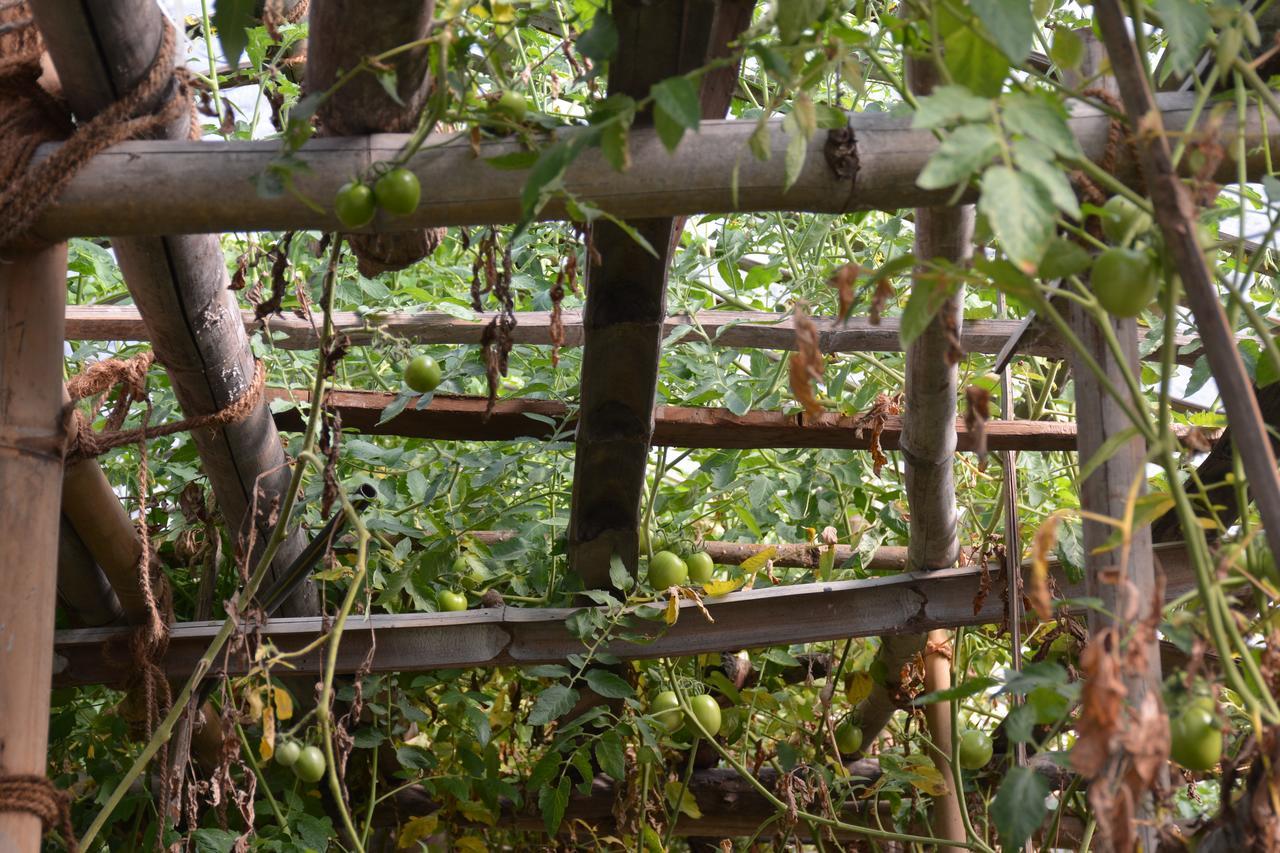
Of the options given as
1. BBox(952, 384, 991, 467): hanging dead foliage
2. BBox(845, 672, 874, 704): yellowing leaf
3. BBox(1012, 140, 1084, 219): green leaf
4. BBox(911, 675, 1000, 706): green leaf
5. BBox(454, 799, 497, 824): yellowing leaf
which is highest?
BBox(1012, 140, 1084, 219): green leaf

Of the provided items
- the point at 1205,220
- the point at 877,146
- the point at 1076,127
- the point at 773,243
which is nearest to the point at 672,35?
the point at 877,146

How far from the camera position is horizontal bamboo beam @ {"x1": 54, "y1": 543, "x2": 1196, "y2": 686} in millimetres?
1966

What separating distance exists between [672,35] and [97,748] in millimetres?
1945

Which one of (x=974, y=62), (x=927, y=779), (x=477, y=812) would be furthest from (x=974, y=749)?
(x=974, y=62)

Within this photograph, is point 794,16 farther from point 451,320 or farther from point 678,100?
point 451,320

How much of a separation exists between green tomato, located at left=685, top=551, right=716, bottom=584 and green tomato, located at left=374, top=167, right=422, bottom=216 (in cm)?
101

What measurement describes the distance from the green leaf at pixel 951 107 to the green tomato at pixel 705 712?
1594 mm

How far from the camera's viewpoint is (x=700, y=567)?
1991 millimetres

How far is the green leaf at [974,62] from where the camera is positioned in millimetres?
743

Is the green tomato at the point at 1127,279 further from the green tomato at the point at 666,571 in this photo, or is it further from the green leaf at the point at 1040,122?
the green tomato at the point at 666,571

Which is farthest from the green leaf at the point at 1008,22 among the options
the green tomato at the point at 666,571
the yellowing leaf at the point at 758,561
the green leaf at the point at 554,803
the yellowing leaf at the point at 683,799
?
the yellowing leaf at the point at 683,799

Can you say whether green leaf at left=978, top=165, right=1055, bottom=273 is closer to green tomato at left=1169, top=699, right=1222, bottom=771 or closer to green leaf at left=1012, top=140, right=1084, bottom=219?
green leaf at left=1012, top=140, right=1084, bottom=219

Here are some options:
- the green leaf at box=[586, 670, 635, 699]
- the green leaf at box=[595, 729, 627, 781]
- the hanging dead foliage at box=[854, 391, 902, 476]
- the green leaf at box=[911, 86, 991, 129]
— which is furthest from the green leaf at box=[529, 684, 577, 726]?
the green leaf at box=[911, 86, 991, 129]

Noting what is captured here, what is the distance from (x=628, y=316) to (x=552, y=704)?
0.68 m
